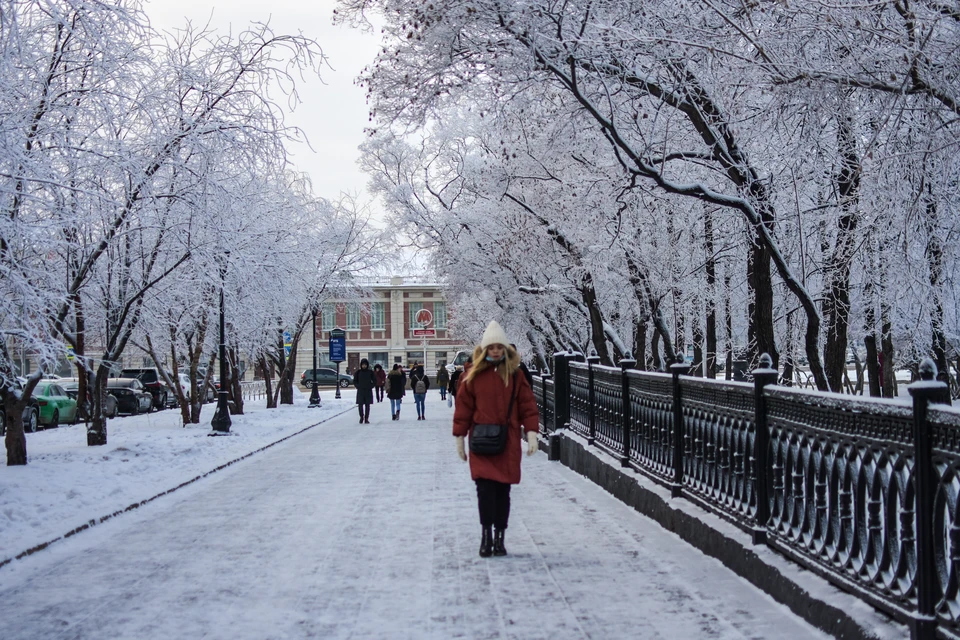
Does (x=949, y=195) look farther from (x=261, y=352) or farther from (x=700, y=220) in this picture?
(x=261, y=352)

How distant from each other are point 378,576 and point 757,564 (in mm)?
2640

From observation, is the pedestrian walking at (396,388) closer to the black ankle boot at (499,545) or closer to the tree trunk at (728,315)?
the tree trunk at (728,315)

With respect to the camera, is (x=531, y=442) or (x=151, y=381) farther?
(x=151, y=381)

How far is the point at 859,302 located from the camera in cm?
2236

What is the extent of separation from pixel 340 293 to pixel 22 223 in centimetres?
3260

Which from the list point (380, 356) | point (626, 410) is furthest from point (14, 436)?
point (380, 356)

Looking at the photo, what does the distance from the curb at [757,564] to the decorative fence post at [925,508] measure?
26 cm

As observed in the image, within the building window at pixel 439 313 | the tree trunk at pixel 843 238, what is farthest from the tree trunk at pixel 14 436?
the building window at pixel 439 313

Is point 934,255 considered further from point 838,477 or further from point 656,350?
point 656,350

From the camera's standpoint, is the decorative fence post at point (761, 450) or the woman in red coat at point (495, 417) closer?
the decorative fence post at point (761, 450)

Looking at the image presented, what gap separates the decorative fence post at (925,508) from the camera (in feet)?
14.6

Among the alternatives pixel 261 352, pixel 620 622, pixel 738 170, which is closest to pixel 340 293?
pixel 261 352

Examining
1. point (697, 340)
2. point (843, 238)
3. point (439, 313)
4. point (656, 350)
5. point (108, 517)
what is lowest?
point (108, 517)

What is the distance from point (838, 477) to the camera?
218 inches
